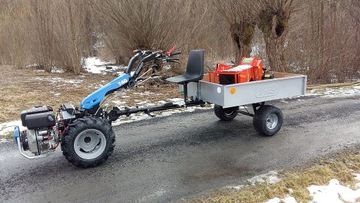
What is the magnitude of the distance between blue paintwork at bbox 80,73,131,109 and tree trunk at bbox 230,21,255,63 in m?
7.86

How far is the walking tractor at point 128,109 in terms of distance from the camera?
396cm

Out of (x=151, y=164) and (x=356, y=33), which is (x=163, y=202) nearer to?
(x=151, y=164)

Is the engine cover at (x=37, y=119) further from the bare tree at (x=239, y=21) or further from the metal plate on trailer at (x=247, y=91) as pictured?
the bare tree at (x=239, y=21)

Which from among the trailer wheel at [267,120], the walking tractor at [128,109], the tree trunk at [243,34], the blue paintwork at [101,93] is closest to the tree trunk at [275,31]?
the tree trunk at [243,34]

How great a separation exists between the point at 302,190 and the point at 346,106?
4440 millimetres

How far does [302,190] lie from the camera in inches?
141

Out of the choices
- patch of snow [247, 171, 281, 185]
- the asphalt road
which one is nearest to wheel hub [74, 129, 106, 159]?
the asphalt road

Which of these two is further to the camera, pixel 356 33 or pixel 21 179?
pixel 356 33

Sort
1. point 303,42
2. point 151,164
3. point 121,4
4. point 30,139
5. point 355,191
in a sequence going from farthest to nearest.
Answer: point 303,42, point 121,4, point 151,164, point 30,139, point 355,191

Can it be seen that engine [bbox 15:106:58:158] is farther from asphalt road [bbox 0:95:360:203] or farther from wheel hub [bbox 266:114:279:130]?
wheel hub [bbox 266:114:279:130]

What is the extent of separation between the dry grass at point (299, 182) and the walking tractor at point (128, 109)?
1228 millimetres

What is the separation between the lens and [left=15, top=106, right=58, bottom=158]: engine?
3846 mm

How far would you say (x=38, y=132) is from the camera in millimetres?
3908

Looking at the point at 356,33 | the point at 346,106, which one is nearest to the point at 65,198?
the point at 346,106
